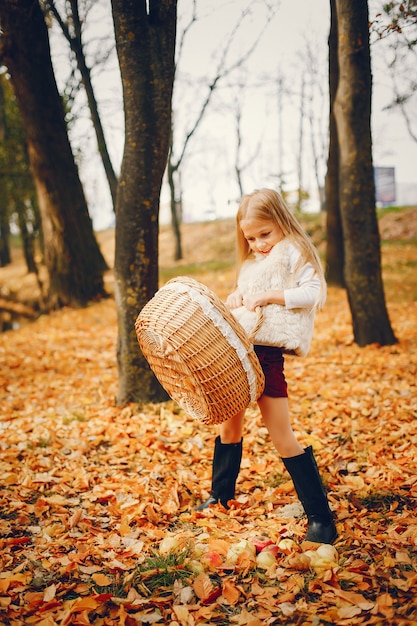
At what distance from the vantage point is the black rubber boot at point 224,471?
2.93m

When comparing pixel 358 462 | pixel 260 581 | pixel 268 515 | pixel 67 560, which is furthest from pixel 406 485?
pixel 67 560

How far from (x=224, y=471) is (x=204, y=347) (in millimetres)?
1164

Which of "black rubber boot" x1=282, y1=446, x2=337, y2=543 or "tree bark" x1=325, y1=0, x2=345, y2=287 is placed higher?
"tree bark" x1=325, y1=0, x2=345, y2=287

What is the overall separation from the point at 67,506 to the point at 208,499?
2.98ft

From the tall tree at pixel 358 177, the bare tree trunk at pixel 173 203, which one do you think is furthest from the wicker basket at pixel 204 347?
the bare tree trunk at pixel 173 203

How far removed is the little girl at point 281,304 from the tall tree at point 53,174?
6640 mm

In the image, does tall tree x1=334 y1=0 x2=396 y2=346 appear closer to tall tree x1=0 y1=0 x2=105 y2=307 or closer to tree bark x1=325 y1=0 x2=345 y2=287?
tree bark x1=325 y1=0 x2=345 y2=287

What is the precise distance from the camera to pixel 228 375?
2199 millimetres

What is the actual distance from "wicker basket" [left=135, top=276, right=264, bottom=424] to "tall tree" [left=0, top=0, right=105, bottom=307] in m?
6.88

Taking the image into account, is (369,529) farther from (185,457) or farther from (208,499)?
(185,457)

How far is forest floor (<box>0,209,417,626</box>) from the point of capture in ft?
6.89

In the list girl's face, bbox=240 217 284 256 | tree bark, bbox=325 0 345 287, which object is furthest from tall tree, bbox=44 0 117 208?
girl's face, bbox=240 217 284 256

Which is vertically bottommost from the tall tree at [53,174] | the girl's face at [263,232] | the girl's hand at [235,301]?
the girl's hand at [235,301]

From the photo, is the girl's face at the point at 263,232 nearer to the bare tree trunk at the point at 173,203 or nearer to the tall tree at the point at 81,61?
the tall tree at the point at 81,61
